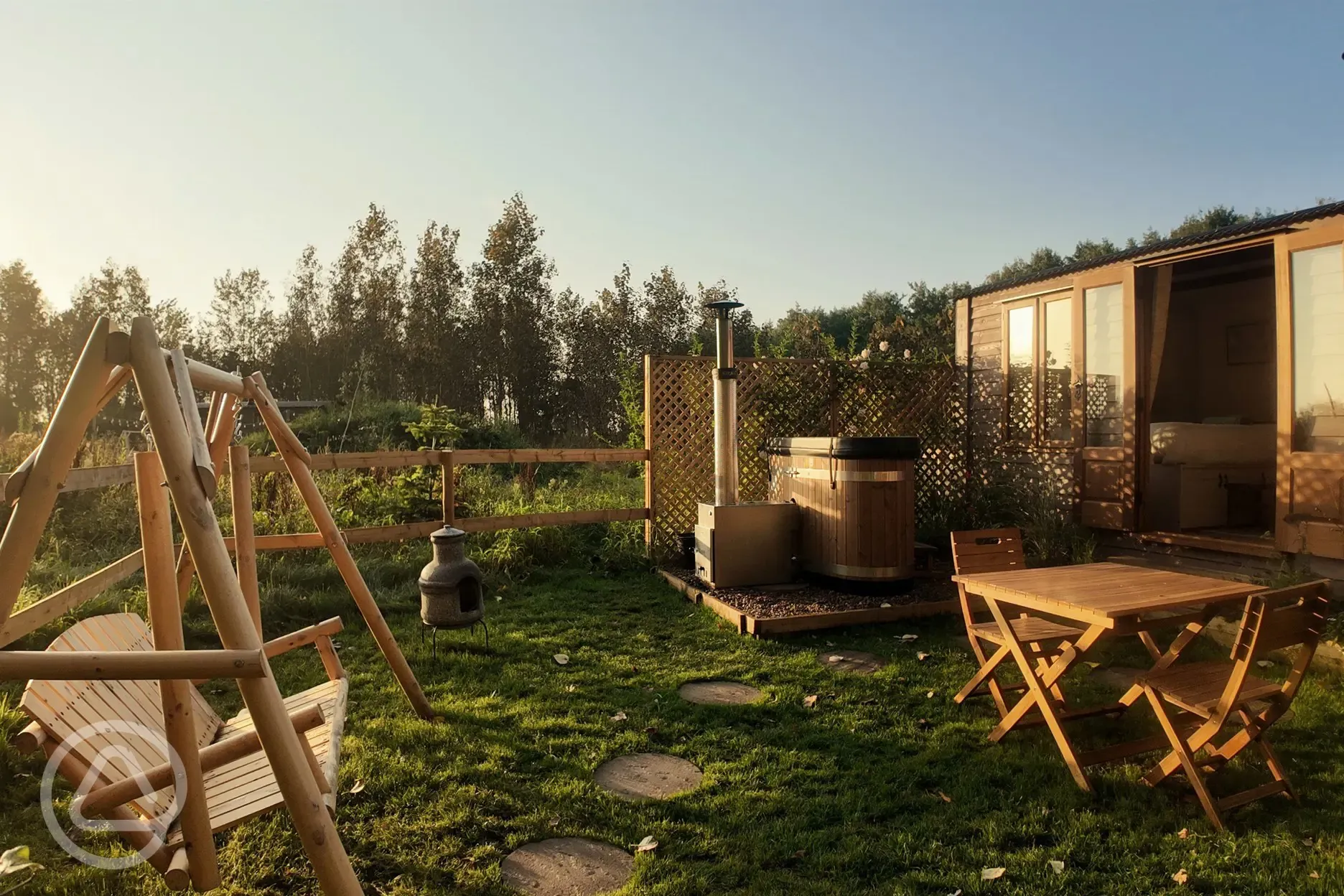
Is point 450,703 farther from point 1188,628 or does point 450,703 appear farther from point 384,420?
point 384,420

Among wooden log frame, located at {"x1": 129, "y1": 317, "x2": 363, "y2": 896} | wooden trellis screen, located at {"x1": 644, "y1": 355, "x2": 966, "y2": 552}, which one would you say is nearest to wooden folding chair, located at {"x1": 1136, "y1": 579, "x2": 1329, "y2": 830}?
wooden log frame, located at {"x1": 129, "y1": 317, "x2": 363, "y2": 896}

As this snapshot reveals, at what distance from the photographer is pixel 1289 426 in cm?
523

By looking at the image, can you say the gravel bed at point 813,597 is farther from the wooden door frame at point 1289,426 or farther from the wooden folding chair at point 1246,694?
the wooden folding chair at point 1246,694

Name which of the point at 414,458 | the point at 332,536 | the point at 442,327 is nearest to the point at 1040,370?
the point at 414,458

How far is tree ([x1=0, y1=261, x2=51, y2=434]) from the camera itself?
78.3 ft

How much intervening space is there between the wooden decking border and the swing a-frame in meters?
2.94

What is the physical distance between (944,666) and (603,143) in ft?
20.3

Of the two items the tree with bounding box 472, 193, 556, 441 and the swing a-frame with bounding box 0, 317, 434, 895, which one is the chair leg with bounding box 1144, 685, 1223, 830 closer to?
the swing a-frame with bounding box 0, 317, 434, 895

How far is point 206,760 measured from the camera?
1.81 m

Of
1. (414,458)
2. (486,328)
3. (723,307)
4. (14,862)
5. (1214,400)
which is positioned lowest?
(14,862)

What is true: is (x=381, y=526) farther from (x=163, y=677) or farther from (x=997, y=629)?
(x=163, y=677)

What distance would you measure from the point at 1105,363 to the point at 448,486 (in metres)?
Result: 5.81

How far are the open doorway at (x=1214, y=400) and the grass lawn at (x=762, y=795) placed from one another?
10.6 feet

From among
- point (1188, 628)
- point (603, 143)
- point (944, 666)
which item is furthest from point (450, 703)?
point (603, 143)
